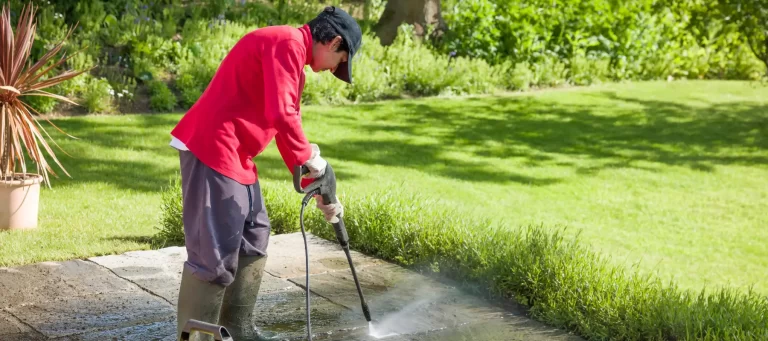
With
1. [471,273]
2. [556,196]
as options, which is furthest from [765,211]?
[471,273]

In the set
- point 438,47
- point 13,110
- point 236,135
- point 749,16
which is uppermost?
point 749,16

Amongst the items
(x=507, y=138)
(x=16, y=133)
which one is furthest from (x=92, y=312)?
(x=507, y=138)

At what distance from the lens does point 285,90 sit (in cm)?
351

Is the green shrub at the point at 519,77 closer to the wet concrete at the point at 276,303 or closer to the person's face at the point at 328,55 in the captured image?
the wet concrete at the point at 276,303

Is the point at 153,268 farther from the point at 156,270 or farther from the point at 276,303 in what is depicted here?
the point at 276,303

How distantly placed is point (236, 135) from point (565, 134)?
25.6 feet

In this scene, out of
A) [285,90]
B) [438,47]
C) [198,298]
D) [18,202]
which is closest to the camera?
[285,90]

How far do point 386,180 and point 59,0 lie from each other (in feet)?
18.2

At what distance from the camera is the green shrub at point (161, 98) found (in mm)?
10273

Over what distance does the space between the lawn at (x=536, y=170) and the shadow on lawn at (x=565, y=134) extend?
27 millimetres

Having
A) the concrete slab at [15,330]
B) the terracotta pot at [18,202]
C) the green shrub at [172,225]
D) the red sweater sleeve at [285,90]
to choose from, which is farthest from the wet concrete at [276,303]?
the red sweater sleeve at [285,90]

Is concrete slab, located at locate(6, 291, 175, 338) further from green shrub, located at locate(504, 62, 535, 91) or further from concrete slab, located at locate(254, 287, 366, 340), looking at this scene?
green shrub, located at locate(504, 62, 535, 91)

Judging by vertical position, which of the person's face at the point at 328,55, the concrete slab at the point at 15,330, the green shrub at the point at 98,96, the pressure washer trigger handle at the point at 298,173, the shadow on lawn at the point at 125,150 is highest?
the person's face at the point at 328,55

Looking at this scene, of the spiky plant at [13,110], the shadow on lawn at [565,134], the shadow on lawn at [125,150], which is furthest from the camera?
the shadow on lawn at [565,134]
